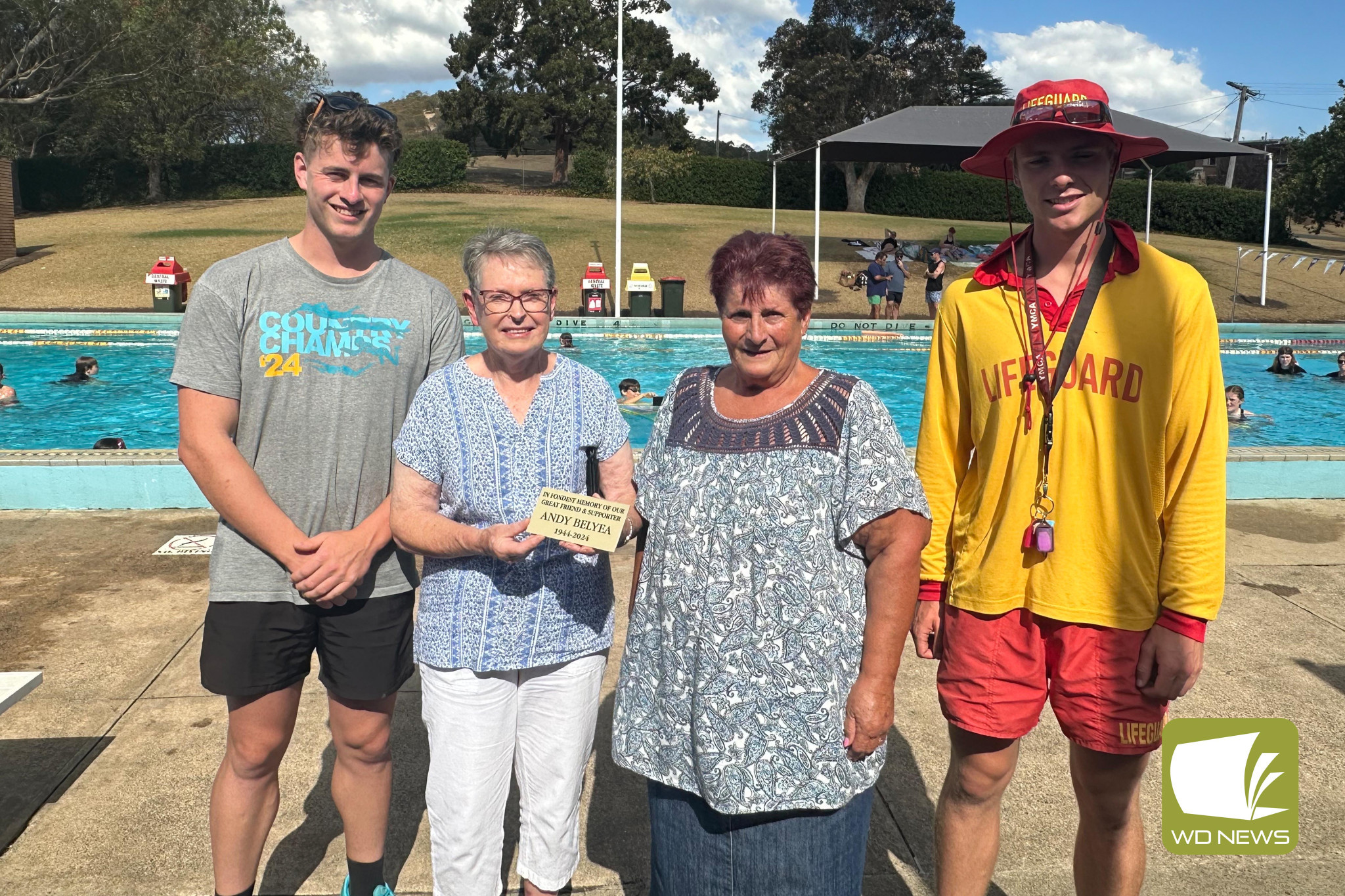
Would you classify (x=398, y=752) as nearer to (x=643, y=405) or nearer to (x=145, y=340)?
(x=643, y=405)

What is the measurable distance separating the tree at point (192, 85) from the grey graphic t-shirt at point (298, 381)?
37.2 m

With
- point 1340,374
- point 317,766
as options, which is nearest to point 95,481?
point 317,766

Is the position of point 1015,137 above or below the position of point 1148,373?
above

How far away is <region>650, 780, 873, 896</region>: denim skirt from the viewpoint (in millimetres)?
2008

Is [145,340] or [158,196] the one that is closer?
[145,340]

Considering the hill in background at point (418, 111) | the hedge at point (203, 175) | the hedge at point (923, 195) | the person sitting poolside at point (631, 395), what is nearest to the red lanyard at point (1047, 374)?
the person sitting poolside at point (631, 395)

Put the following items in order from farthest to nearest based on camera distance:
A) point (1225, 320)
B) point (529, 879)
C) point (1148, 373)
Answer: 1. point (1225, 320)
2. point (529, 879)
3. point (1148, 373)

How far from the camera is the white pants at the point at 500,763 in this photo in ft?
7.73

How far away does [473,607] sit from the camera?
2322mm

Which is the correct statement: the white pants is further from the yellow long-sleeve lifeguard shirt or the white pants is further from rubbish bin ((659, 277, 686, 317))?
rubbish bin ((659, 277, 686, 317))

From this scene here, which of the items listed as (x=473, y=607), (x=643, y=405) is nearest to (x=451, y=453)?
(x=473, y=607)

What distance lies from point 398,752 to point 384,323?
185 cm

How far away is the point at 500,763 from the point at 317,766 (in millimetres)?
1463

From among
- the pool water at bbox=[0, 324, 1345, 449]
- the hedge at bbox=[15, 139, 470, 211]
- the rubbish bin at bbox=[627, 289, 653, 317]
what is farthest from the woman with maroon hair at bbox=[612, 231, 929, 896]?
the hedge at bbox=[15, 139, 470, 211]
